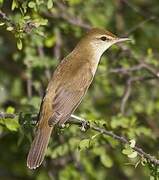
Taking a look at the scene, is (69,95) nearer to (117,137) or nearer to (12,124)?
(12,124)

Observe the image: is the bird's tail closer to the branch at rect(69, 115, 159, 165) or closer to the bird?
the bird

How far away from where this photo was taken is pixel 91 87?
7039mm

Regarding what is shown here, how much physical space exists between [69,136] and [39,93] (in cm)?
A: 70

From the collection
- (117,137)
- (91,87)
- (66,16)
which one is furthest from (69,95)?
(91,87)

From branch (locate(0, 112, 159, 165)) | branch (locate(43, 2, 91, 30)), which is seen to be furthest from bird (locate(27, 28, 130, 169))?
branch (locate(43, 2, 91, 30))

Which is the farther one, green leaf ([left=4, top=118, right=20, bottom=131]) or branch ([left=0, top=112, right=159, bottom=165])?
green leaf ([left=4, top=118, right=20, bottom=131])

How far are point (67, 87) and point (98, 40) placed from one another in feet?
2.57

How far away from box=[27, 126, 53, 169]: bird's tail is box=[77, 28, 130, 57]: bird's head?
1246 millimetres

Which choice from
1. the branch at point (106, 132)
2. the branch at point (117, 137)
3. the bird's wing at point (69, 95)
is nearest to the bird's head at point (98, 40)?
the bird's wing at point (69, 95)

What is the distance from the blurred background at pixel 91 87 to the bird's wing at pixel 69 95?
228 millimetres

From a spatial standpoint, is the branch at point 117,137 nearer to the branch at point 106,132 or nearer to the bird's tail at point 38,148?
the branch at point 106,132

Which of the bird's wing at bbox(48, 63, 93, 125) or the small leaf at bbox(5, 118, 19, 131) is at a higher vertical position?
the bird's wing at bbox(48, 63, 93, 125)

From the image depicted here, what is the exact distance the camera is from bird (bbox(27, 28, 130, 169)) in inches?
193

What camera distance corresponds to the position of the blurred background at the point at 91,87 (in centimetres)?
562
